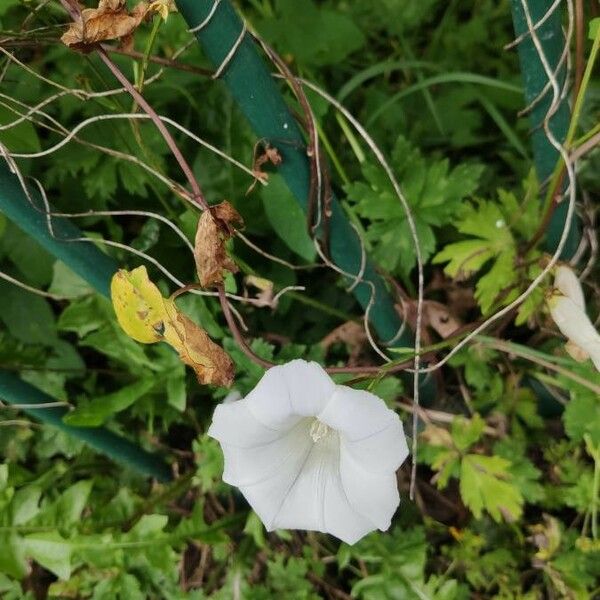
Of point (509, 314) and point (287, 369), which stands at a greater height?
point (287, 369)

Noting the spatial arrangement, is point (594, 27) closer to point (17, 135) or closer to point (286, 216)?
point (286, 216)

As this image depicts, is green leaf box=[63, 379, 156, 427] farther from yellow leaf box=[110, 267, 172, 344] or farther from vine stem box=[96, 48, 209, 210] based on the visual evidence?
vine stem box=[96, 48, 209, 210]

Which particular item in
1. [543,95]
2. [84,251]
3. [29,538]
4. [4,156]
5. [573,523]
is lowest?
[573,523]

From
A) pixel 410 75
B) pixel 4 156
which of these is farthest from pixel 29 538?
pixel 410 75

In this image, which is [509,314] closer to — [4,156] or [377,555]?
[377,555]

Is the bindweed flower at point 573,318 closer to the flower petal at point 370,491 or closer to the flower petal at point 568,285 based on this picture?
the flower petal at point 568,285

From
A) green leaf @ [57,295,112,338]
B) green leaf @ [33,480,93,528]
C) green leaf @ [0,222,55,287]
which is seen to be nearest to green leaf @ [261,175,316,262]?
green leaf @ [57,295,112,338]

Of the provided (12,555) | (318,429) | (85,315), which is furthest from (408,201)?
(12,555)

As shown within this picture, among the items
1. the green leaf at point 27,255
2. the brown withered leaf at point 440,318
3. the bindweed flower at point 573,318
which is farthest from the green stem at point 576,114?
the green leaf at point 27,255
